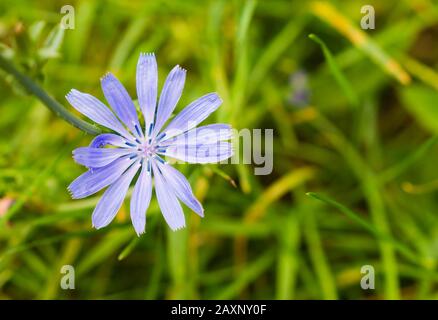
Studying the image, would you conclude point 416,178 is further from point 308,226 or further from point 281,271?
point 281,271

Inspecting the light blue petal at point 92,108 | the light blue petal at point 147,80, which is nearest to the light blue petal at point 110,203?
the light blue petal at point 92,108

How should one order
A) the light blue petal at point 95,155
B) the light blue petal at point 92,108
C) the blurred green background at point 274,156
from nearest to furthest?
the light blue petal at point 95,155 → the light blue petal at point 92,108 → the blurred green background at point 274,156

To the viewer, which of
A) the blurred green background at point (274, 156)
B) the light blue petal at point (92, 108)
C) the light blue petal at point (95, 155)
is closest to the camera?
the light blue petal at point (95, 155)

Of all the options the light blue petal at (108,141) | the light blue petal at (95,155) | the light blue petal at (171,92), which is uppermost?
the light blue petal at (171,92)

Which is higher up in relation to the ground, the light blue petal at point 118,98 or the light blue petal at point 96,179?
the light blue petal at point 118,98

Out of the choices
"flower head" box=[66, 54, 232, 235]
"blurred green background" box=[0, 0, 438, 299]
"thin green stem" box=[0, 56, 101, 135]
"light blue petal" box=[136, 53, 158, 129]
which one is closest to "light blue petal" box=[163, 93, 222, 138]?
"flower head" box=[66, 54, 232, 235]

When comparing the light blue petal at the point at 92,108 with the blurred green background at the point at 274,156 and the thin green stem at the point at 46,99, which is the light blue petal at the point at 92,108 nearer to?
the thin green stem at the point at 46,99

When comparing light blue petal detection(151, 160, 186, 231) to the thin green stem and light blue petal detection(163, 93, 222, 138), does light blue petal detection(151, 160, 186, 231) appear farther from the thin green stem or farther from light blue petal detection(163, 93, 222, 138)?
the thin green stem
